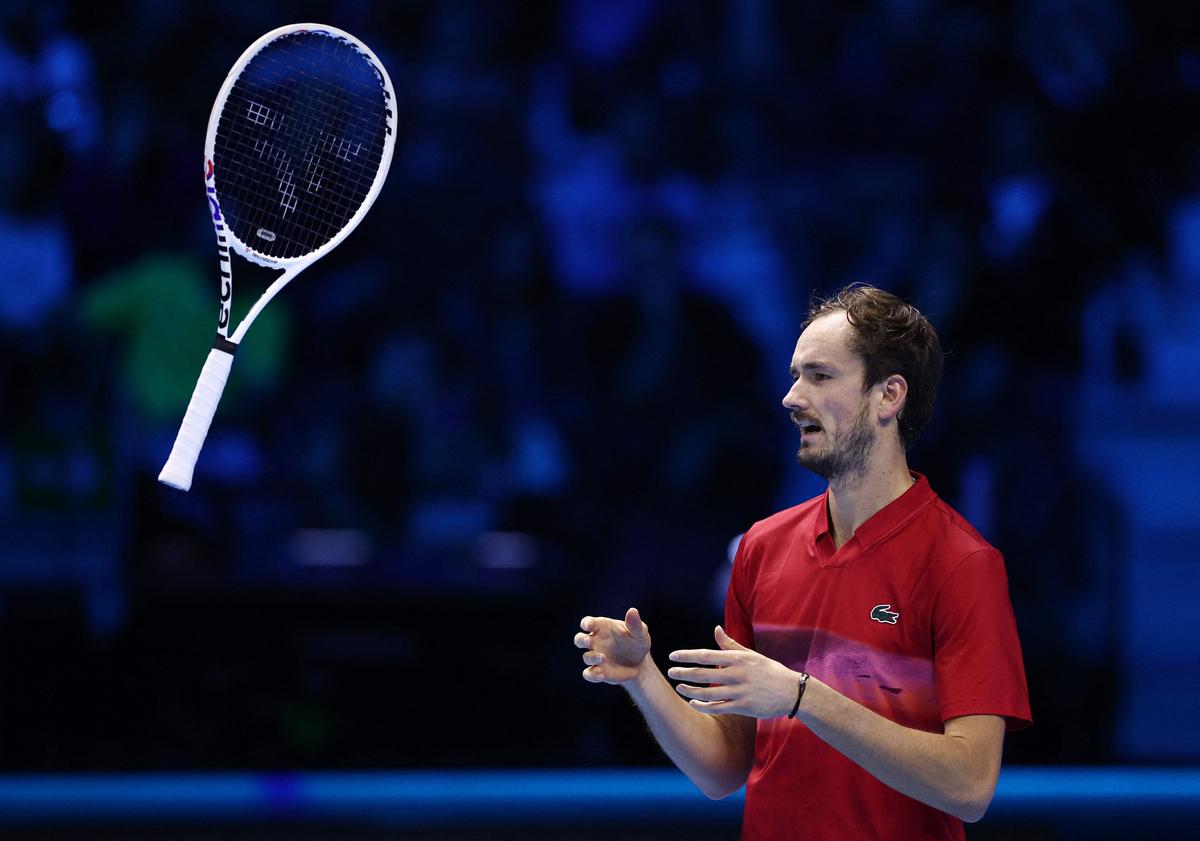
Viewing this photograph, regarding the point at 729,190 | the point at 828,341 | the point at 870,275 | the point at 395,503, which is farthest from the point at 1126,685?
the point at 828,341

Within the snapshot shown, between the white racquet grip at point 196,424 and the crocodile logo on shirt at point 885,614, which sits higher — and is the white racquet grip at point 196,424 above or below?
above

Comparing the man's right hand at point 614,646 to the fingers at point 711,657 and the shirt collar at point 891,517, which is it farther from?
the shirt collar at point 891,517

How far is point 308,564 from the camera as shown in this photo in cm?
521

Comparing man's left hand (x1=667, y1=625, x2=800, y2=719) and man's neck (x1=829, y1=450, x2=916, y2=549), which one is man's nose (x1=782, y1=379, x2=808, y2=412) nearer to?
man's neck (x1=829, y1=450, x2=916, y2=549)

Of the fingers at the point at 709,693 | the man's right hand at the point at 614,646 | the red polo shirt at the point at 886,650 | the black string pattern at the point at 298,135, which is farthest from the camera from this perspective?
the black string pattern at the point at 298,135

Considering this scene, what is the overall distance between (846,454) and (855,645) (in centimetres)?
29

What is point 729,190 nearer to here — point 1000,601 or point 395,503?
point 395,503

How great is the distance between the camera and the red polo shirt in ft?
6.40

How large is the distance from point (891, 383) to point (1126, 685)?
3660 mm

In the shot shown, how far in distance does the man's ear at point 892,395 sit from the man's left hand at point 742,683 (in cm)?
49

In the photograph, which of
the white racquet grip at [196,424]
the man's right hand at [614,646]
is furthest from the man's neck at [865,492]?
the white racquet grip at [196,424]

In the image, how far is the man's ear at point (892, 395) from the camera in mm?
2143

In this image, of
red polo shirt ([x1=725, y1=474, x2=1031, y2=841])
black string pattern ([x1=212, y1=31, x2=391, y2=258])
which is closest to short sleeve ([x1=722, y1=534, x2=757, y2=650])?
red polo shirt ([x1=725, y1=474, x2=1031, y2=841])

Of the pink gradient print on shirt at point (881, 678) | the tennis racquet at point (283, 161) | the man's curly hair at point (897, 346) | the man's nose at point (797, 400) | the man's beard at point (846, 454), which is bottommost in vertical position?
the pink gradient print on shirt at point (881, 678)
